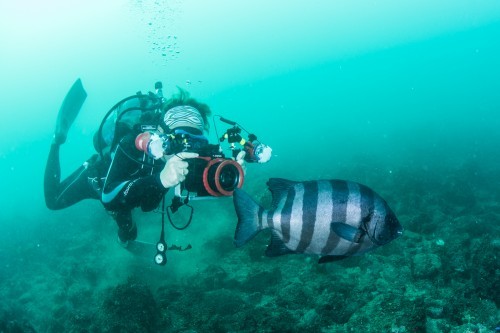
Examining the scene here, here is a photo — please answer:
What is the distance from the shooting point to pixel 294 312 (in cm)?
457

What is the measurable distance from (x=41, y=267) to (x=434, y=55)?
179m

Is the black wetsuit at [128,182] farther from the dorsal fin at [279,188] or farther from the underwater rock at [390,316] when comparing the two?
the underwater rock at [390,316]

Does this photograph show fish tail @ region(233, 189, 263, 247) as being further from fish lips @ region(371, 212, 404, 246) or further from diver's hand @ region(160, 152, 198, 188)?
diver's hand @ region(160, 152, 198, 188)

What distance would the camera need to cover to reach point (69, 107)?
27.1ft

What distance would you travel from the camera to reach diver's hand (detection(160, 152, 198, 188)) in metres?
2.77

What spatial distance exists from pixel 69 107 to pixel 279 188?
8.30 meters

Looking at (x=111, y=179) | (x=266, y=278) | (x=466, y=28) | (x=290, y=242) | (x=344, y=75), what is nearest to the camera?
(x=290, y=242)

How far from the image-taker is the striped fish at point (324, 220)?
5.88ft

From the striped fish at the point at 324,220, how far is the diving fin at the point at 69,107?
7.73 meters

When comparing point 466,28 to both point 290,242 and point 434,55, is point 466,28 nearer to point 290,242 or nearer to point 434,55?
point 434,55

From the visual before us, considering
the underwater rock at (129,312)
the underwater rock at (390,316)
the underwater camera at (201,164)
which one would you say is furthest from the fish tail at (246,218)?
the underwater rock at (129,312)

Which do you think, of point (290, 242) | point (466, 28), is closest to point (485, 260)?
point (290, 242)

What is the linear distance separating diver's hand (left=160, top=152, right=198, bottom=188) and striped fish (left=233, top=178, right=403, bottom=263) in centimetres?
93

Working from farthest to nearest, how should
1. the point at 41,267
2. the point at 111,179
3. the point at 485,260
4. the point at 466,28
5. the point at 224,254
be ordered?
the point at 466,28
the point at 41,267
the point at 224,254
the point at 485,260
the point at 111,179
